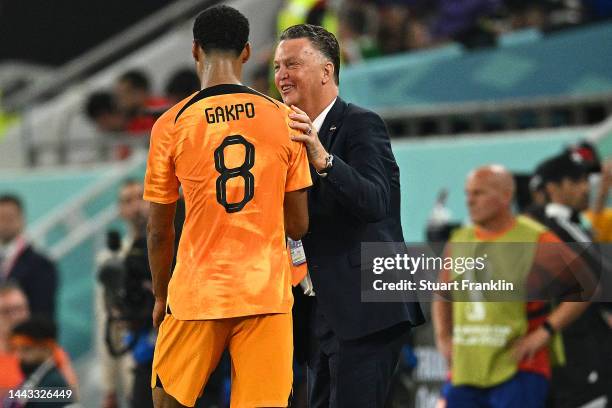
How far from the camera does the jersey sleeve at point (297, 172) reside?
4707 mm

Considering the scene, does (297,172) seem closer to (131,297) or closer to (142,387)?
(131,297)

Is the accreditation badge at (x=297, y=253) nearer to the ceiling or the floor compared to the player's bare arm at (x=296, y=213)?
nearer to the floor

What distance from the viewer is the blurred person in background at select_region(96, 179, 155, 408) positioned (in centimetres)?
792

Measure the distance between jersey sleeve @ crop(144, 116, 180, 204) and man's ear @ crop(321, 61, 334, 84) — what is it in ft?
2.61

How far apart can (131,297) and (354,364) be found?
3.05m

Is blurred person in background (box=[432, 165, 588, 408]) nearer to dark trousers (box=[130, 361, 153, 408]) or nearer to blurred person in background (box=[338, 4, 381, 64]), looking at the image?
dark trousers (box=[130, 361, 153, 408])

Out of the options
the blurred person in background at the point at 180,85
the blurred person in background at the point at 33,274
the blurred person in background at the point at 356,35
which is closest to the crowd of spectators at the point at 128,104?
the blurred person in background at the point at 180,85

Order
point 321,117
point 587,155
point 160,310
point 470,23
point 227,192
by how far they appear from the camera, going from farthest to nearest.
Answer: point 470,23 → point 587,155 → point 321,117 → point 160,310 → point 227,192

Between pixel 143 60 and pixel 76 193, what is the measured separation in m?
3.22

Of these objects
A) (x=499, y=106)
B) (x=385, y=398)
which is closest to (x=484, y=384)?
(x=385, y=398)

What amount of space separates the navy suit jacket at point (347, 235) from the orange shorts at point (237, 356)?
467mm

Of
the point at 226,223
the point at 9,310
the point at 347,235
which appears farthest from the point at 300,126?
the point at 9,310

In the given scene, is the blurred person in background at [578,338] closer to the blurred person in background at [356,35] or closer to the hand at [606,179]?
the hand at [606,179]

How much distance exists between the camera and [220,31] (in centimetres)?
472
